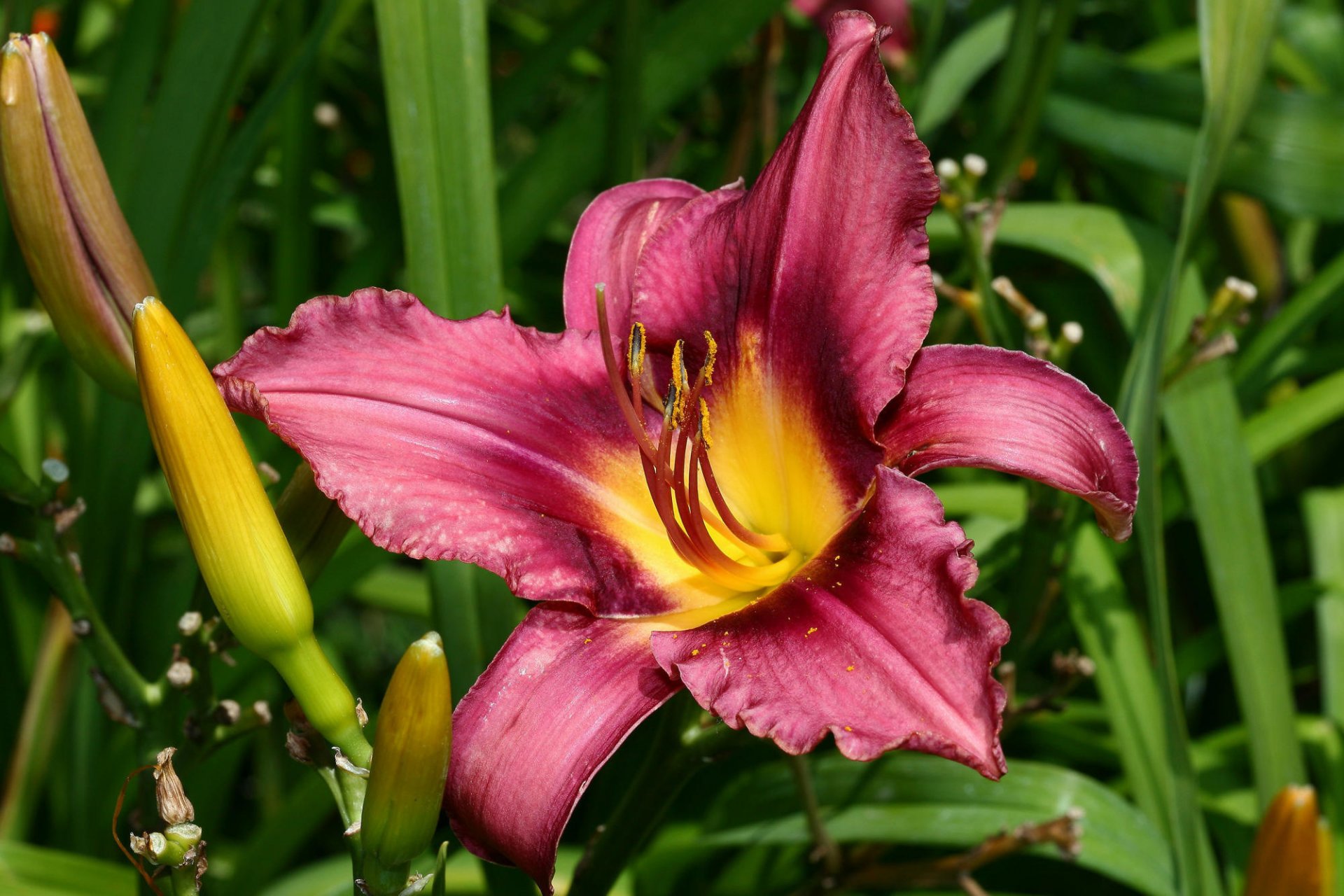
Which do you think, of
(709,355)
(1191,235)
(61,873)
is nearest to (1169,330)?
(1191,235)

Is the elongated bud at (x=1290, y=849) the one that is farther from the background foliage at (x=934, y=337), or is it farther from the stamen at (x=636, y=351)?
the stamen at (x=636, y=351)

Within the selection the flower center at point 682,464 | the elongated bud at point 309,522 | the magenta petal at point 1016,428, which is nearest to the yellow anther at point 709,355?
the flower center at point 682,464

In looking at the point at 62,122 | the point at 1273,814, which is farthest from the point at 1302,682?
the point at 62,122

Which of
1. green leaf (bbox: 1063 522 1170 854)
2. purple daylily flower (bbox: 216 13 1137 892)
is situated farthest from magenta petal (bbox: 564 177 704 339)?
green leaf (bbox: 1063 522 1170 854)

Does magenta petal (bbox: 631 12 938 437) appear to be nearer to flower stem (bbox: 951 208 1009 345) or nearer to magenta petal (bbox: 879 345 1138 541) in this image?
magenta petal (bbox: 879 345 1138 541)

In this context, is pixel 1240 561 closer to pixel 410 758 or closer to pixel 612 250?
pixel 612 250

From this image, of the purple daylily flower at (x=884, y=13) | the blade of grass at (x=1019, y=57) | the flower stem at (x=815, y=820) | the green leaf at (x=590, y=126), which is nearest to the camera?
the flower stem at (x=815, y=820)
